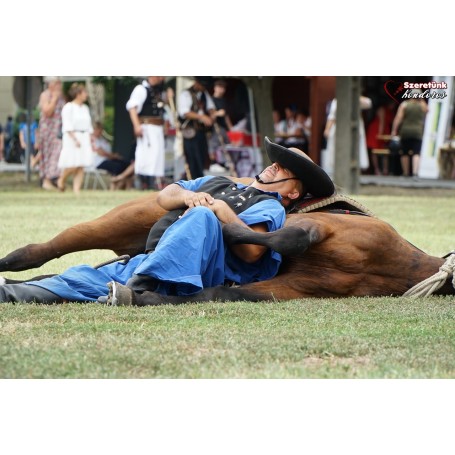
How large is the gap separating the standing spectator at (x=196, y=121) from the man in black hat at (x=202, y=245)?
12.1 metres

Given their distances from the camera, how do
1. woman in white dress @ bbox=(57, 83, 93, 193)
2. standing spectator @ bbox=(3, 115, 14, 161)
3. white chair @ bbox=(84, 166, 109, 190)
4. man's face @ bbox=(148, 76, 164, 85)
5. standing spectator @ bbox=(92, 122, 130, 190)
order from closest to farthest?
woman in white dress @ bbox=(57, 83, 93, 193) → man's face @ bbox=(148, 76, 164, 85) → standing spectator @ bbox=(3, 115, 14, 161) → white chair @ bbox=(84, 166, 109, 190) → standing spectator @ bbox=(92, 122, 130, 190)

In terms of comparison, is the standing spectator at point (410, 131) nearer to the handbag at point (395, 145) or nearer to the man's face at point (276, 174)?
the handbag at point (395, 145)

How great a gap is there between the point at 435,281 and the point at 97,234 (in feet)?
6.87

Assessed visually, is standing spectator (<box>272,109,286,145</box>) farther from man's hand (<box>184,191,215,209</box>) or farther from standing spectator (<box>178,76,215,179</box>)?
man's hand (<box>184,191,215,209</box>)

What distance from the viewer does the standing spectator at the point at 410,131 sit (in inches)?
598

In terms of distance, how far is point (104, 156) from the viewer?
18562mm

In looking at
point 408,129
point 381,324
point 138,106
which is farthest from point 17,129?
point 381,324

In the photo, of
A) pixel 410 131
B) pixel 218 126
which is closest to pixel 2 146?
pixel 218 126

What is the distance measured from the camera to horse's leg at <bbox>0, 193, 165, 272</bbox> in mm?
6320

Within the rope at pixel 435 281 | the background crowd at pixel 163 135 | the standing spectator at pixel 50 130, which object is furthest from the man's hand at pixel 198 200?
the standing spectator at pixel 50 130

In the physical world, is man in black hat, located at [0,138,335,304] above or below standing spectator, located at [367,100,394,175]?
above

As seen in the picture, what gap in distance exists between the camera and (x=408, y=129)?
15.6m

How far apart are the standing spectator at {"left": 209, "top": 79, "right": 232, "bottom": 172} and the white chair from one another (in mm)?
2044

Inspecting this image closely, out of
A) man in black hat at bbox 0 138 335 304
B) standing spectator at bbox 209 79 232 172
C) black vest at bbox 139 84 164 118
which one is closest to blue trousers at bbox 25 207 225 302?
man in black hat at bbox 0 138 335 304
